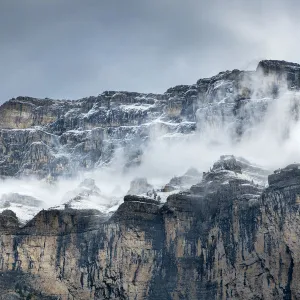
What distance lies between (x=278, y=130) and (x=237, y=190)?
58827 mm

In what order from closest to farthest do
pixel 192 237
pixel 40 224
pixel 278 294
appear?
pixel 278 294 < pixel 192 237 < pixel 40 224

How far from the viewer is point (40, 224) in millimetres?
151125

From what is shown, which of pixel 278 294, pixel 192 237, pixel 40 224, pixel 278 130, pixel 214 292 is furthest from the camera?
pixel 278 130

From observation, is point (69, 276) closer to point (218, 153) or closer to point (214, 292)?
point (214, 292)

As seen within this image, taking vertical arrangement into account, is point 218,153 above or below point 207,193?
above

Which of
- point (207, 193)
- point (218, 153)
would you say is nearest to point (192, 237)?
point (207, 193)

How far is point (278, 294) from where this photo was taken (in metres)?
123

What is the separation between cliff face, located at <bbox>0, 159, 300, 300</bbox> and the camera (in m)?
126

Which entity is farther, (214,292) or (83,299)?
(83,299)

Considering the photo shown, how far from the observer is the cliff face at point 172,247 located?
415ft

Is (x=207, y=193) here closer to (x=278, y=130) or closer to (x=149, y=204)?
A: (x=149, y=204)

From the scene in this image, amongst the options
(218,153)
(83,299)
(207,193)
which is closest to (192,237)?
(207,193)

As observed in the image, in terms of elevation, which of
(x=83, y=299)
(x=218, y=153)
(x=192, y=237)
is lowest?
(x=83, y=299)

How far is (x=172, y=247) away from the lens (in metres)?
141
